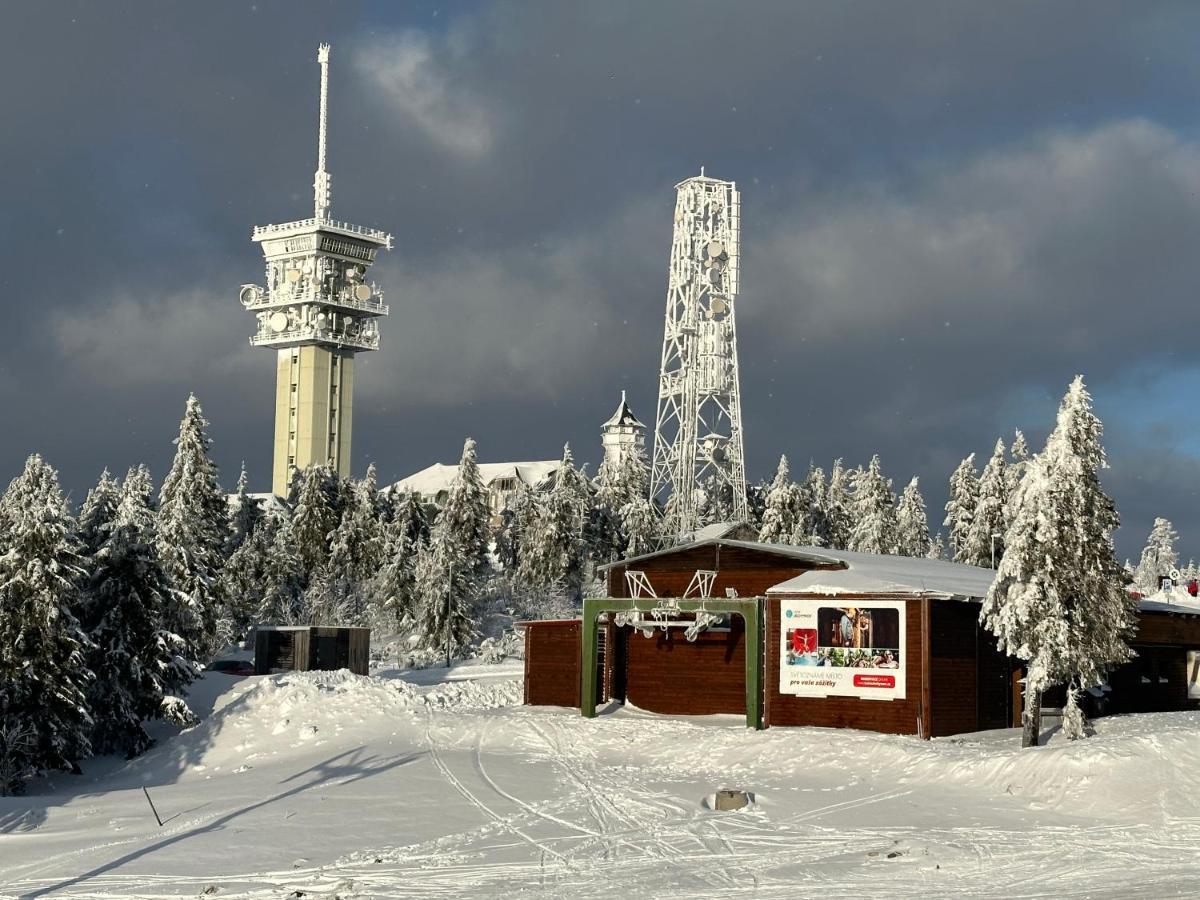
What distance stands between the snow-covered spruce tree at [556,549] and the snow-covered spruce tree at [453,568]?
281 inches

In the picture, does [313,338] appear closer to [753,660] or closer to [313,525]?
[313,525]

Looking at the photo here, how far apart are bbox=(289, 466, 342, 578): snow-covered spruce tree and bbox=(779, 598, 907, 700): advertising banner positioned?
51.8 m

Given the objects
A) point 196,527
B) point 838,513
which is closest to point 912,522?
point 838,513


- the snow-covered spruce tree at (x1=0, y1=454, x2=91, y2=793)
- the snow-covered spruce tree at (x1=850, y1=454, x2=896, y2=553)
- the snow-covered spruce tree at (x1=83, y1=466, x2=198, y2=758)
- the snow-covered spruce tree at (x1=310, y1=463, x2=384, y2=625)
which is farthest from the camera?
the snow-covered spruce tree at (x1=850, y1=454, x2=896, y2=553)

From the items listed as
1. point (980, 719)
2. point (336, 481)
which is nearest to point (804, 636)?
point (980, 719)

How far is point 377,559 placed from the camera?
87125mm

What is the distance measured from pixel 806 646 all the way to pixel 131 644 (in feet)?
64.9

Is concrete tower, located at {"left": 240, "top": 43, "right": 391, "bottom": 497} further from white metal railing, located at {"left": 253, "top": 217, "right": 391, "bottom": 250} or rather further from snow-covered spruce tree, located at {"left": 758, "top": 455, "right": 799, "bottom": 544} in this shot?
snow-covered spruce tree, located at {"left": 758, "top": 455, "right": 799, "bottom": 544}

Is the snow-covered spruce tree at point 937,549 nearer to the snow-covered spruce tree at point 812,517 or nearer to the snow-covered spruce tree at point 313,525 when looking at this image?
the snow-covered spruce tree at point 812,517

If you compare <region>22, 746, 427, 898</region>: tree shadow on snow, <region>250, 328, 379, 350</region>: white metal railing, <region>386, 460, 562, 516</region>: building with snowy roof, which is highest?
<region>250, 328, 379, 350</region>: white metal railing

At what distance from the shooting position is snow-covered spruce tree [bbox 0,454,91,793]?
3669 centimetres

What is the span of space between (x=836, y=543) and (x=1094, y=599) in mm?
61029

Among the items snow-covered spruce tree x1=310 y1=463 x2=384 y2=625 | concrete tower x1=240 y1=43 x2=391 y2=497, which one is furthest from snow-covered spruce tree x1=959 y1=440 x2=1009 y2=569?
concrete tower x1=240 y1=43 x2=391 y2=497

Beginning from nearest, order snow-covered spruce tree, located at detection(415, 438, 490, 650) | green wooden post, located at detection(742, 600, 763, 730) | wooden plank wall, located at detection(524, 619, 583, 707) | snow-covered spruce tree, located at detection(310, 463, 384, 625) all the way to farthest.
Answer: green wooden post, located at detection(742, 600, 763, 730) < wooden plank wall, located at detection(524, 619, 583, 707) < snow-covered spruce tree, located at detection(415, 438, 490, 650) < snow-covered spruce tree, located at detection(310, 463, 384, 625)
